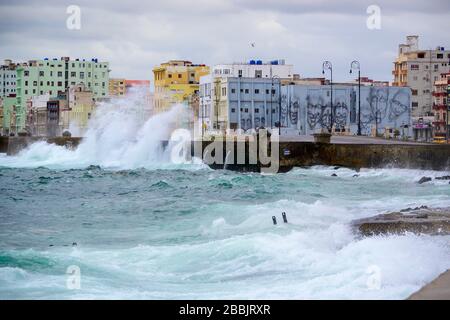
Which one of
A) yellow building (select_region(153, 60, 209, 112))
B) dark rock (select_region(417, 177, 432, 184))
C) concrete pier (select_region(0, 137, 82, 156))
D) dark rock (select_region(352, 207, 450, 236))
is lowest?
concrete pier (select_region(0, 137, 82, 156))

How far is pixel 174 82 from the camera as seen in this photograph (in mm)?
99875

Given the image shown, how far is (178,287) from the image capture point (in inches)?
558

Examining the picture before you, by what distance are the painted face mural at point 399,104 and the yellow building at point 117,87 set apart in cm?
7105

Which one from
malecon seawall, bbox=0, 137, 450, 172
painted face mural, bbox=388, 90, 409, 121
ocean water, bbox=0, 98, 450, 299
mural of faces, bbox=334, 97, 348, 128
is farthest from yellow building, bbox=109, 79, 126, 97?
ocean water, bbox=0, 98, 450, 299

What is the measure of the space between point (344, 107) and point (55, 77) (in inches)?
2966

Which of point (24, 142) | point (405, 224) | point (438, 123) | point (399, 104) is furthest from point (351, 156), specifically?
point (24, 142)

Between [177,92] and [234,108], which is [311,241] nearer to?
[234,108]

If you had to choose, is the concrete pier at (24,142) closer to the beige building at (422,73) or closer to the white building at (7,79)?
the beige building at (422,73)

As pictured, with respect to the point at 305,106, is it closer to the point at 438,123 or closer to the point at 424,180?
the point at 438,123

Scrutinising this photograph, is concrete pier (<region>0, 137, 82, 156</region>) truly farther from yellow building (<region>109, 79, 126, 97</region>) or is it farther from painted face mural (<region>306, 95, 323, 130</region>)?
yellow building (<region>109, 79, 126, 97</region>)

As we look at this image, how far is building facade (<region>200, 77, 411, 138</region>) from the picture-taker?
245ft

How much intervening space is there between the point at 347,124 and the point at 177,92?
2401 cm

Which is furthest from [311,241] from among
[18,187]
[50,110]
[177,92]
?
[50,110]

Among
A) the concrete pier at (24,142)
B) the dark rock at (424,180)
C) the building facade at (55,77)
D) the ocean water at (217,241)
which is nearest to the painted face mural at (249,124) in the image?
the concrete pier at (24,142)
